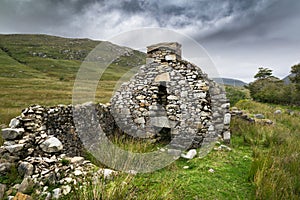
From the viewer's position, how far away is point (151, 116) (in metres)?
7.63

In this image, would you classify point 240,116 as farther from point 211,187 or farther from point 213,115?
point 211,187

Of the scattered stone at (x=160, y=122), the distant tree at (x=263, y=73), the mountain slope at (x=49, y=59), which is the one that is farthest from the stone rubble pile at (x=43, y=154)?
the mountain slope at (x=49, y=59)

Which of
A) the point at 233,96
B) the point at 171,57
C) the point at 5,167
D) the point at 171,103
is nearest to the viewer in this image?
the point at 5,167

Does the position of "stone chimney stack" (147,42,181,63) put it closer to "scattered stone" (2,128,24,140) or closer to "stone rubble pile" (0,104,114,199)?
"stone rubble pile" (0,104,114,199)

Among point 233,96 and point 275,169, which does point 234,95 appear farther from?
point 275,169

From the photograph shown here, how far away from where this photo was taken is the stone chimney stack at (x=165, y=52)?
7535 mm

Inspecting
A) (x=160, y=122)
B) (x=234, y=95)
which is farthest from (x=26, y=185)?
(x=234, y=95)

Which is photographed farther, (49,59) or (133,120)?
(49,59)

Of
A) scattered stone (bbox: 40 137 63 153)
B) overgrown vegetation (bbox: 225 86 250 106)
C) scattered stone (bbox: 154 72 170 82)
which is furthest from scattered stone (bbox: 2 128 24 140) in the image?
overgrown vegetation (bbox: 225 86 250 106)

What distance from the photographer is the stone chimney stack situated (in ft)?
24.7

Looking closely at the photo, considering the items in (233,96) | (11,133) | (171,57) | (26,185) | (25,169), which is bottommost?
(26,185)

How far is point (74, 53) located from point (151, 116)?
387 feet

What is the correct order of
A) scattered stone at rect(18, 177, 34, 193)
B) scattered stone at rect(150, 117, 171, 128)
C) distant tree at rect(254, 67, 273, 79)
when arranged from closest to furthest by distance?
1. scattered stone at rect(18, 177, 34, 193)
2. scattered stone at rect(150, 117, 171, 128)
3. distant tree at rect(254, 67, 273, 79)

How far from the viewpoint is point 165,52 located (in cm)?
764
